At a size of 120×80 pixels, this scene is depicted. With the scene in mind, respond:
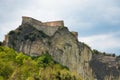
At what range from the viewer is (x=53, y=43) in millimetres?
126562

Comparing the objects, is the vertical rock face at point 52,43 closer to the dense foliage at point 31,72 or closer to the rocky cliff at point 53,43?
the rocky cliff at point 53,43

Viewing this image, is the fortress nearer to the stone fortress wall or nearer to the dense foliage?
the stone fortress wall

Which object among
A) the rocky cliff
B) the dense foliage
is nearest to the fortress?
the rocky cliff

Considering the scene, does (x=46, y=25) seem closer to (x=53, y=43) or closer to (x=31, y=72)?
(x=53, y=43)

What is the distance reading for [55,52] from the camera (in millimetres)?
125875

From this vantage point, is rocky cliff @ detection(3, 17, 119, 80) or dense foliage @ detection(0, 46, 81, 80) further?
rocky cliff @ detection(3, 17, 119, 80)

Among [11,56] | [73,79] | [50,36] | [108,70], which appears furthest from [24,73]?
[108,70]

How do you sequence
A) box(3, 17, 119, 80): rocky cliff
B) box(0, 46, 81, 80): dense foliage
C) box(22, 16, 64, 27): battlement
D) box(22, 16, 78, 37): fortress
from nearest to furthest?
box(0, 46, 81, 80): dense foliage, box(3, 17, 119, 80): rocky cliff, box(22, 16, 64, 27): battlement, box(22, 16, 78, 37): fortress

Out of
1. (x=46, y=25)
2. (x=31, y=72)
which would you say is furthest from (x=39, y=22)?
(x=31, y=72)

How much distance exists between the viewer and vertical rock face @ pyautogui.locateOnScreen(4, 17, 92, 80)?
4695 inches

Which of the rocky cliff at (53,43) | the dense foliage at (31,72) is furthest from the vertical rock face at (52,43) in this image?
the dense foliage at (31,72)

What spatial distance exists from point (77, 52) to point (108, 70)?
62.7 ft

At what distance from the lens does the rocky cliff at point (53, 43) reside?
11925 cm

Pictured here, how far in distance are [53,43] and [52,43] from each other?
500mm
